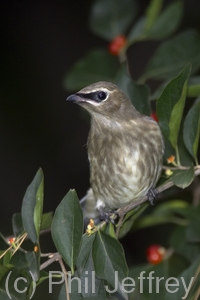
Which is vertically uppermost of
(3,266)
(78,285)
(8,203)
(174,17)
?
(174,17)

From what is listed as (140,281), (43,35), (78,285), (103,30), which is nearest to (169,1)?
(43,35)

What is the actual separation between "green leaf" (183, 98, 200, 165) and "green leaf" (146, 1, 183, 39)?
4.23ft

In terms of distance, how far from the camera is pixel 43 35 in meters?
8.35

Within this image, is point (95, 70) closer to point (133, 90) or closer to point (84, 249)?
point (133, 90)

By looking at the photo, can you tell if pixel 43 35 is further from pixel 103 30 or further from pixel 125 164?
pixel 125 164

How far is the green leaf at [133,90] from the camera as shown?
4871 millimetres

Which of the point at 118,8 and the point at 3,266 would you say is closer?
the point at 3,266

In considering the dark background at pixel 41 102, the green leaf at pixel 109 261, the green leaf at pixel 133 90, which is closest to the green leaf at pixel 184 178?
the green leaf at pixel 109 261

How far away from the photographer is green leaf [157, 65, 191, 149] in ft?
13.3

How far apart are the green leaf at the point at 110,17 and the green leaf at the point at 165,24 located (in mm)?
463

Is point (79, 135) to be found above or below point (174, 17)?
below

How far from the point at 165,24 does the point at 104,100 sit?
107 centimetres

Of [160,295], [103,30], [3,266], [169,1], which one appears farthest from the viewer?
[169,1]

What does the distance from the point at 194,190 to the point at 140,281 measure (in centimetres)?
110
